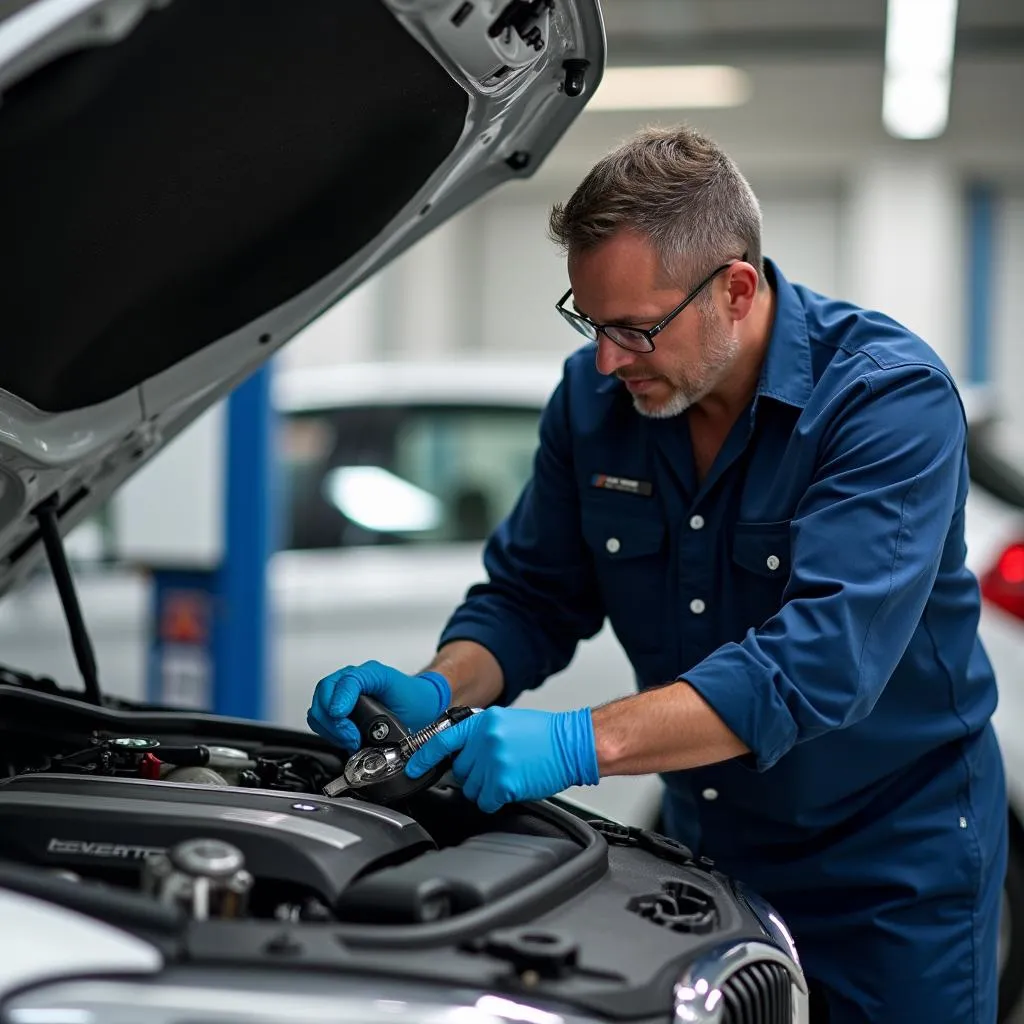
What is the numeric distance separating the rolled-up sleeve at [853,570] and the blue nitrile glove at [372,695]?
45 cm

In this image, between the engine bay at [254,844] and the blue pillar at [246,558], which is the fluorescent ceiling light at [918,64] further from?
the engine bay at [254,844]

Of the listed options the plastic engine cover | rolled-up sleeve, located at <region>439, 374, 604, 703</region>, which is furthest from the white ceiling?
the plastic engine cover

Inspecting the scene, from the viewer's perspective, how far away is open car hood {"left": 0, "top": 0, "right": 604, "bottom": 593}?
144 centimetres

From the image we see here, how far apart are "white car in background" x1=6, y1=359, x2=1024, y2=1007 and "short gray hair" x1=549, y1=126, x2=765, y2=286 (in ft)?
6.07

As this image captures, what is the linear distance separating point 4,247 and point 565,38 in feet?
2.32

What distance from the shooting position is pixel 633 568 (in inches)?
79.4

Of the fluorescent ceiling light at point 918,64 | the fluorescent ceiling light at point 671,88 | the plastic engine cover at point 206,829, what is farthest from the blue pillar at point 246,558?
the fluorescent ceiling light at point 671,88

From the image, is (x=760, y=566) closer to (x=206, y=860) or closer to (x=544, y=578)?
(x=544, y=578)

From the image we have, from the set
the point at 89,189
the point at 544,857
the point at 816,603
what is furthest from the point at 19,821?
the point at 816,603

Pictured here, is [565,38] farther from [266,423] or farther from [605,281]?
[266,423]

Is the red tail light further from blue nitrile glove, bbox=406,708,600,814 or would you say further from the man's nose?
blue nitrile glove, bbox=406,708,600,814

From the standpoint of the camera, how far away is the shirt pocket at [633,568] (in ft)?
6.52

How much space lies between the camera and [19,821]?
4.91 ft

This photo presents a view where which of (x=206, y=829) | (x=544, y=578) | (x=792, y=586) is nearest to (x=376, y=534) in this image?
(x=544, y=578)
